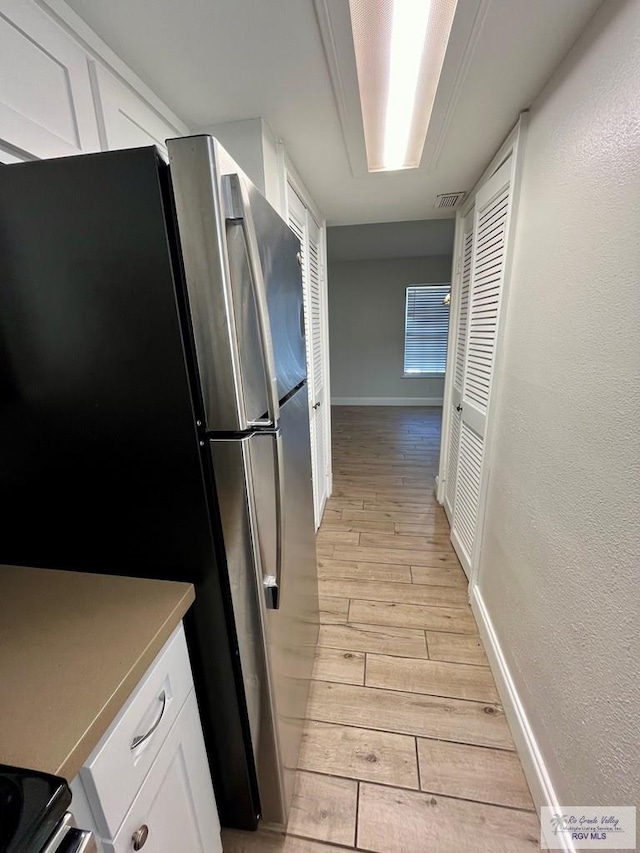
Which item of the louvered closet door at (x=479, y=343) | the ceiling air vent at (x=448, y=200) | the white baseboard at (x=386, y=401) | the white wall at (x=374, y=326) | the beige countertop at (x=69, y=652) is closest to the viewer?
the beige countertop at (x=69, y=652)

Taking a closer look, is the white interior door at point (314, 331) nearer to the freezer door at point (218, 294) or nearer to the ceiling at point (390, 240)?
the freezer door at point (218, 294)

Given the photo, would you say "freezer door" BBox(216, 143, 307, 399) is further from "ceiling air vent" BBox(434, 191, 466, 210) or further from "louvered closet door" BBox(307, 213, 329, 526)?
"ceiling air vent" BBox(434, 191, 466, 210)

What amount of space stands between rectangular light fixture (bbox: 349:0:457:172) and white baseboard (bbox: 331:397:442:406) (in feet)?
16.5

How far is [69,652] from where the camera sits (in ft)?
2.25

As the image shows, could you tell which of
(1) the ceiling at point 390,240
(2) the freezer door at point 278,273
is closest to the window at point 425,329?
(1) the ceiling at point 390,240

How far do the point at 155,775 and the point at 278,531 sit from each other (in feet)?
1.72

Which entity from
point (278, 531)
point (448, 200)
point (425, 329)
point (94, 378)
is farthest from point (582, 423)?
point (425, 329)

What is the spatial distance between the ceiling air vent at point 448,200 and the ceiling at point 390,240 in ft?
3.28

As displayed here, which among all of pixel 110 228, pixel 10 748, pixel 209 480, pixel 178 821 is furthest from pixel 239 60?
pixel 178 821

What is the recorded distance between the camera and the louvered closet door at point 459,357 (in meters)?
2.33

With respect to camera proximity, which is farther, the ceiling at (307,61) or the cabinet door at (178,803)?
the ceiling at (307,61)

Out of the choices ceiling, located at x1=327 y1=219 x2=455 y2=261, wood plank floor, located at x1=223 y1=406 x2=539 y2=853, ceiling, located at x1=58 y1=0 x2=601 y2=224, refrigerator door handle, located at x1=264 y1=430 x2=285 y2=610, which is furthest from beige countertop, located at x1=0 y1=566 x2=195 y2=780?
ceiling, located at x1=327 y1=219 x2=455 y2=261

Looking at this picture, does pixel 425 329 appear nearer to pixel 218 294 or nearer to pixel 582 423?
pixel 582 423

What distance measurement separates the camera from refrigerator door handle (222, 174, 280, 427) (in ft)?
2.28
